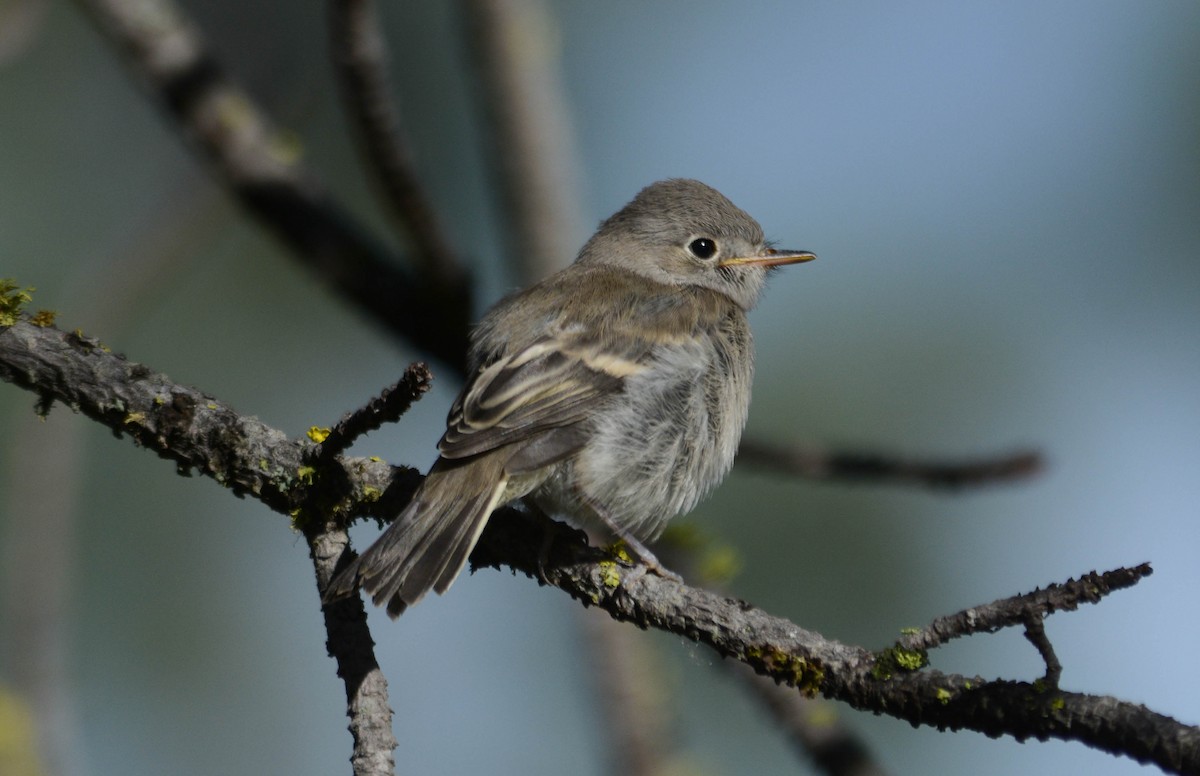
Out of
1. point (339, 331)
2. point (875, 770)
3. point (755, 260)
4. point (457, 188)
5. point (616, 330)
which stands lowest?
point (875, 770)

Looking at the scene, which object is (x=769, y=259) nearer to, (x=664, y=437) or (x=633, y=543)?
(x=664, y=437)

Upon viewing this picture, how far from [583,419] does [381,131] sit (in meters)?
1.55

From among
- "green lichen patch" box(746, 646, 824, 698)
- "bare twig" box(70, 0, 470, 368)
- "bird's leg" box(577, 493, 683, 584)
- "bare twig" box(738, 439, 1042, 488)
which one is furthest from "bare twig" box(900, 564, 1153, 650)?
"bare twig" box(70, 0, 470, 368)

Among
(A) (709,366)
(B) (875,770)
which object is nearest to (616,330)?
(A) (709,366)

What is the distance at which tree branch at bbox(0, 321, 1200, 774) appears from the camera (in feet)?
8.75

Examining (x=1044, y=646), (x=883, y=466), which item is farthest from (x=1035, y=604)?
(x=883, y=466)

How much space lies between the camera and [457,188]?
35.9ft

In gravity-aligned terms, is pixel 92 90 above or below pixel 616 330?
above

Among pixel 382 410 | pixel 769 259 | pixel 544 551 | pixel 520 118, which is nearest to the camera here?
pixel 382 410

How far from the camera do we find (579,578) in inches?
152

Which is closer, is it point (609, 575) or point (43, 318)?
point (43, 318)

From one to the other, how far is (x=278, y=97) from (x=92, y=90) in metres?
4.22

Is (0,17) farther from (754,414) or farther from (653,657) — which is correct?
(754,414)

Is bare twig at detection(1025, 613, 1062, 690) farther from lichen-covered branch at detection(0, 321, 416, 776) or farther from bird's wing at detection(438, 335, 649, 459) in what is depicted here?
bird's wing at detection(438, 335, 649, 459)
